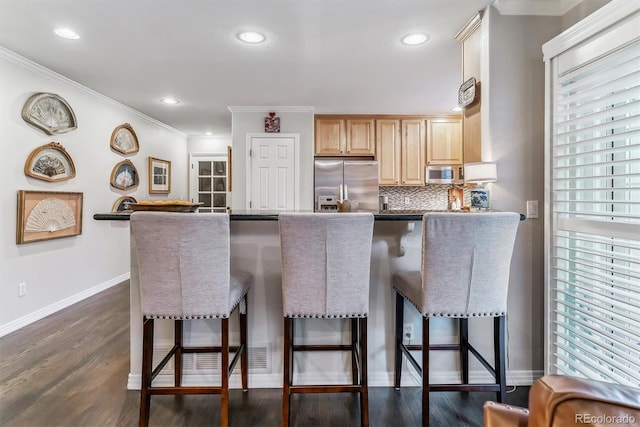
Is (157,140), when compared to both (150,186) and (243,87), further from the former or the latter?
(243,87)

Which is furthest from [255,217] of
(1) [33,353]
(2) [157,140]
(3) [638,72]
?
(2) [157,140]

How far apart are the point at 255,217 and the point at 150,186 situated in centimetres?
405

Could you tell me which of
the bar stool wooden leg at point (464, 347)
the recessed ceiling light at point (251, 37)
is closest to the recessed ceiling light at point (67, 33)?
the recessed ceiling light at point (251, 37)

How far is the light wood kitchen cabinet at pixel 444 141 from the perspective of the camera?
4586 mm

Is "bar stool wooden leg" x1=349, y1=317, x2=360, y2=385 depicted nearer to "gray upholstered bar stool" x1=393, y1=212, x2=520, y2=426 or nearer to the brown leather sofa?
"gray upholstered bar stool" x1=393, y1=212, x2=520, y2=426

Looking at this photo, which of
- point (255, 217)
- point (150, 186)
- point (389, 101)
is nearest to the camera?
point (255, 217)


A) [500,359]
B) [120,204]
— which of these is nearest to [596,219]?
[500,359]

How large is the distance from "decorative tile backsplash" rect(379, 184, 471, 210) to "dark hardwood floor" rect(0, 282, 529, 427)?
318 centimetres

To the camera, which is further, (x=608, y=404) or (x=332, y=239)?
(x=332, y=239)

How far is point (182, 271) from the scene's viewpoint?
1.41m

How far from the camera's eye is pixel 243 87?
3467 mm

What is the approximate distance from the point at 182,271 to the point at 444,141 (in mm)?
4258

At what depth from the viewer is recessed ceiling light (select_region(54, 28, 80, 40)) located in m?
2.30

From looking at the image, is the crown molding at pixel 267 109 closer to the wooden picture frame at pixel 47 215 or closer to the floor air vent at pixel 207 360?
the wooden picture frame at pixel 47 215
